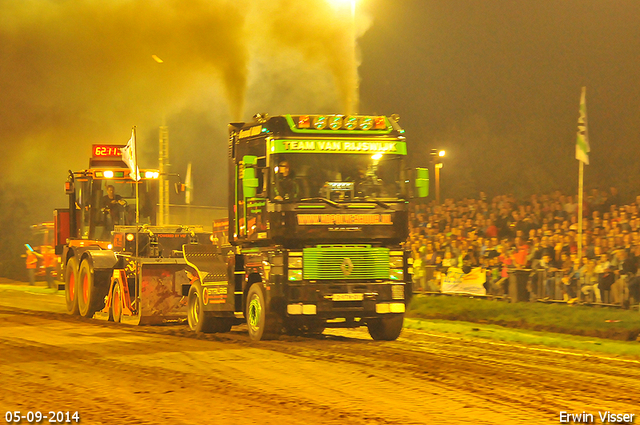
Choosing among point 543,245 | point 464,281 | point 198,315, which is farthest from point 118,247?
point 543,245

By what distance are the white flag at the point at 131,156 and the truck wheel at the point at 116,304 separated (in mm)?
2575

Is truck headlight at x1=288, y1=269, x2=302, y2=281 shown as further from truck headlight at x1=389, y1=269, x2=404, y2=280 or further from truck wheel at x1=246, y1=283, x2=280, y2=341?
truck headlight at x1=389, y1=269, x2=404, y2=280

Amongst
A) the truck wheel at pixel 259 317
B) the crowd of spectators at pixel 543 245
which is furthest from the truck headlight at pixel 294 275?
the crowd of spectators at pixel 543 245

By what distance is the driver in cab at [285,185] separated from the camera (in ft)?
45.2

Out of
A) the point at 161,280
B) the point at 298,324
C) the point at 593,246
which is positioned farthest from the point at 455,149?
the point at 298,324

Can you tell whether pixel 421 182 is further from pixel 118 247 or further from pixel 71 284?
pixel 71 284

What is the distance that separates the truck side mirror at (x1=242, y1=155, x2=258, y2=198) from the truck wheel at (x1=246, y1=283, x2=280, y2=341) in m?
1.45

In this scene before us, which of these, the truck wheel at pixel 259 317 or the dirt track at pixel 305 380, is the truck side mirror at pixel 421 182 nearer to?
the dirt track at pixel 305 380

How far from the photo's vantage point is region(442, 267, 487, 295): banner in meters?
21.1

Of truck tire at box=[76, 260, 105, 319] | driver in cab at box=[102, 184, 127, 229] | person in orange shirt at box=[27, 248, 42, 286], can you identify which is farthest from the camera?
person in orange shirt at box=[27, 248, 42, 286]

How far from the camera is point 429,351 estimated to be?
512 inches

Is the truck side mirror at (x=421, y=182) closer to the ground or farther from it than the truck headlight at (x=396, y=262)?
farther from it

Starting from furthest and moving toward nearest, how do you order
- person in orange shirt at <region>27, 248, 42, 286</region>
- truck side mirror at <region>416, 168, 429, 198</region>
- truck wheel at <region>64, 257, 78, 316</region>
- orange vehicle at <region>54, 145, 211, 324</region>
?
person in orange shirt at <region>27, 248, 42, 286</region>
truck wheel at <region>64, 257, 78, 316</region>
orange vehicle at <region>54, 145, 211, 324</region>
truck side mirror at <region>416, 168, 429, 198</region>

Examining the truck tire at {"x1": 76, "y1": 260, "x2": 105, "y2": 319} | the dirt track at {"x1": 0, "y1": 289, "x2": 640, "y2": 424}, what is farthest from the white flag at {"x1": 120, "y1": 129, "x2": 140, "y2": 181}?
the dirt track at {"x1": 0, "y1": 289, "x2": 640, "y2": 424}
